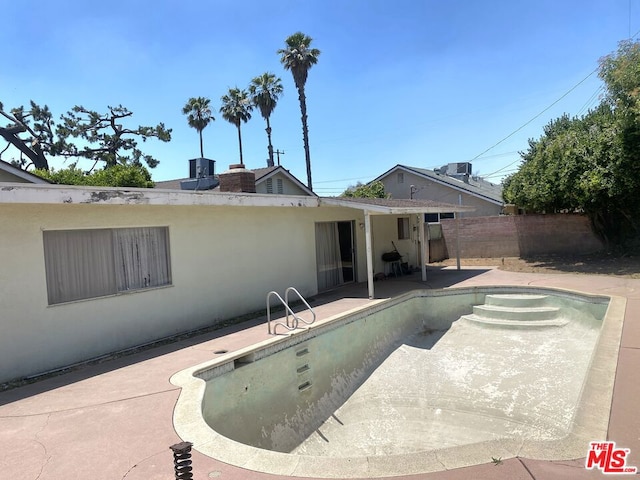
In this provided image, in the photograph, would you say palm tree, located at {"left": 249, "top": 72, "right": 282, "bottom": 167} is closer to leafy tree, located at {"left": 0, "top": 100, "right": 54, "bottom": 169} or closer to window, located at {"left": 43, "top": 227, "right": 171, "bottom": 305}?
leafy tree, located at {"left": 0, "top": 100, "right": 54, "bottom": 169}

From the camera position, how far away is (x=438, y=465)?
335cm

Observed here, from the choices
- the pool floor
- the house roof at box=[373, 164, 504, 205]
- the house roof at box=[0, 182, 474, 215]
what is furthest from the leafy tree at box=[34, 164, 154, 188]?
the pool floor

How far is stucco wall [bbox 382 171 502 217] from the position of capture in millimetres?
25312

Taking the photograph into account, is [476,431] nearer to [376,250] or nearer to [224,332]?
[224,332]

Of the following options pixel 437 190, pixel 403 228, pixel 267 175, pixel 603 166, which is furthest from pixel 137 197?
pixel 437 190

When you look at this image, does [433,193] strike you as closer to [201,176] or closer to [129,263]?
[201,176]

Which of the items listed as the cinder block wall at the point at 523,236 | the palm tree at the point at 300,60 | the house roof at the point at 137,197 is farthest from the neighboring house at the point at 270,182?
the house roof at the point at 137,197

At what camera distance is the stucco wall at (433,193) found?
25312 mm

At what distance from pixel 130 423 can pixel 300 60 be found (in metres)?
30.0

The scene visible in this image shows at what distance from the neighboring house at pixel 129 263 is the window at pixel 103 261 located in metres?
0.02

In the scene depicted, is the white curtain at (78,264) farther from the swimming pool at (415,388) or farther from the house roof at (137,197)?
the swimming pool at (415,388)

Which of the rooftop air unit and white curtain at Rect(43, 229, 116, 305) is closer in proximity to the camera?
white curtain at Rect(43, 229, 116, 305)

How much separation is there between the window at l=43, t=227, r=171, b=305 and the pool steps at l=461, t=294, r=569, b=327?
7.91 metres

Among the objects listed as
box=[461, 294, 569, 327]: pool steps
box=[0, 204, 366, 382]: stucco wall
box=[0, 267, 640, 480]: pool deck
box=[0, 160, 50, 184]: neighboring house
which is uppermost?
Result: box=[0, 160, 50, 184]: neighboring house
